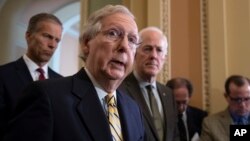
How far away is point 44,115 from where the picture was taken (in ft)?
3.89

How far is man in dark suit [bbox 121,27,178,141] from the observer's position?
209 cm

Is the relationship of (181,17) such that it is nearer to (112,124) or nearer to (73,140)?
(112,124)

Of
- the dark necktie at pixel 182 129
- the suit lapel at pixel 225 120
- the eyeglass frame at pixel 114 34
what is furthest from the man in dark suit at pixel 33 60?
the suit lapel at pixel 225 120

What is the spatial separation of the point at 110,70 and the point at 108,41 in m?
0.11

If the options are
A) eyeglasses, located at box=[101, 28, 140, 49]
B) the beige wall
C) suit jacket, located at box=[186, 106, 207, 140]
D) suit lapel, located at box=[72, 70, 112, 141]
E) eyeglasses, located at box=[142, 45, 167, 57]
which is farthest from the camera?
the beige wall

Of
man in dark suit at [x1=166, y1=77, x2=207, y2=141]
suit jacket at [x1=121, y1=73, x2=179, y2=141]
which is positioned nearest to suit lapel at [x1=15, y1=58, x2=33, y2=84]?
suit jacket at [x1=121, y1=73, x2=179, y2=141]

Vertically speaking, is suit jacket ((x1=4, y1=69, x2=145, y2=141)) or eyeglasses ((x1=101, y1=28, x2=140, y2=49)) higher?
eyeglasses ((x1=101, y1=28, x2=140, y2=49))

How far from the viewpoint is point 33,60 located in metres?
2.22

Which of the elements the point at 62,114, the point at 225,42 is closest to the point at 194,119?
the point at 225,42

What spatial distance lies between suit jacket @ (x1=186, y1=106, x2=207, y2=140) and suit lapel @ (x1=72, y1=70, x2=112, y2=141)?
4.33 feet

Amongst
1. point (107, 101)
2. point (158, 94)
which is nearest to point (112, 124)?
point (107, 101)

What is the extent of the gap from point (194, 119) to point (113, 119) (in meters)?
1.38

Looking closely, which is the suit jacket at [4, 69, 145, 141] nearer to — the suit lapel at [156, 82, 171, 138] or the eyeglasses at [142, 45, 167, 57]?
the suit lapel at [156, 82, 171, 138]

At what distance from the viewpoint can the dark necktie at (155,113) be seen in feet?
6.87
